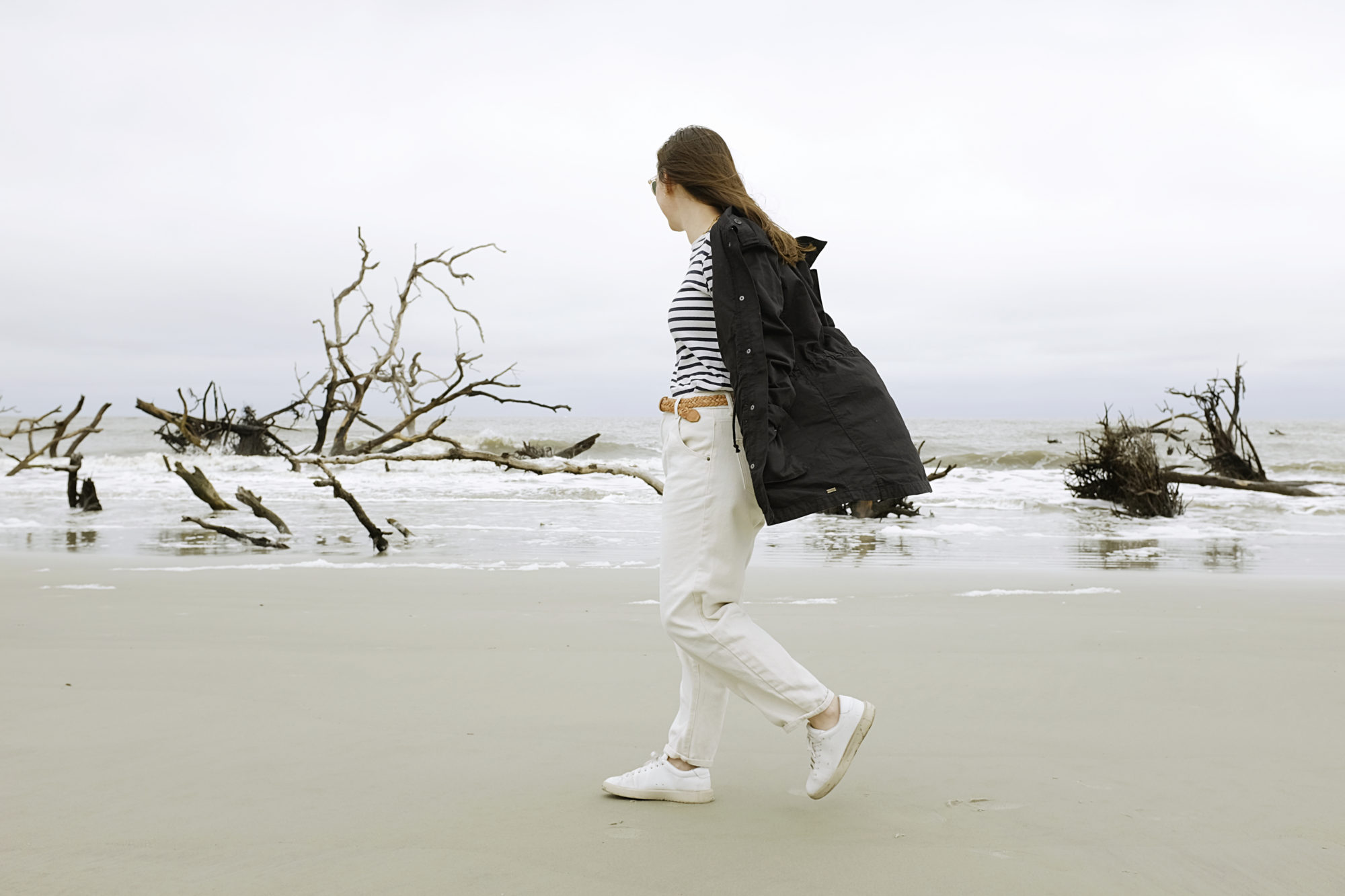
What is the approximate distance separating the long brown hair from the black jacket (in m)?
0.14

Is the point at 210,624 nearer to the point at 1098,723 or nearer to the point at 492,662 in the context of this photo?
the point at 492,662

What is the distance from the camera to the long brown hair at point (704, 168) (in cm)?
213

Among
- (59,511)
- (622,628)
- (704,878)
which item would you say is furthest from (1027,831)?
(59,511)

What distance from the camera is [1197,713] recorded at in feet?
8.89

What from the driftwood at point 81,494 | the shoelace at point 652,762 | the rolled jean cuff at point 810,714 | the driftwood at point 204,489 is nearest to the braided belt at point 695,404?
the rolled jean cuff at point 810,714

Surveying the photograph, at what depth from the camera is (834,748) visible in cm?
203

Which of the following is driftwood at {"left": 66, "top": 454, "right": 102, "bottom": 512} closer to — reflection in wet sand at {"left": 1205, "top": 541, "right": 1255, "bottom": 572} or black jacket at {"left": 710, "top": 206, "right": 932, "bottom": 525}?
black jacket at {"left": 710, "top": 206, "right": 932, "bottom": 525}

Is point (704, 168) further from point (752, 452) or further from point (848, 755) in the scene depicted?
point (848, 755)

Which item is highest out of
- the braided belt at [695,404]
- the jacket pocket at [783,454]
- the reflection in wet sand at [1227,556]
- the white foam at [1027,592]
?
the braided belt at [695,404]

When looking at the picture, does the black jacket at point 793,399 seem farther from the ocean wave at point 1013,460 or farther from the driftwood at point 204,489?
the ocean wave at point 1013,460

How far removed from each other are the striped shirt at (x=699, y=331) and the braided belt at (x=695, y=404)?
0.06 ft

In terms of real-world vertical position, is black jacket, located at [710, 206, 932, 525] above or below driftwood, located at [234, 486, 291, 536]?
above

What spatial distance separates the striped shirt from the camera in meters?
2.00

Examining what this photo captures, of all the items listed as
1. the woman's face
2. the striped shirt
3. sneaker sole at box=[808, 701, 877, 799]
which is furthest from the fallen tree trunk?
the striped shirt
